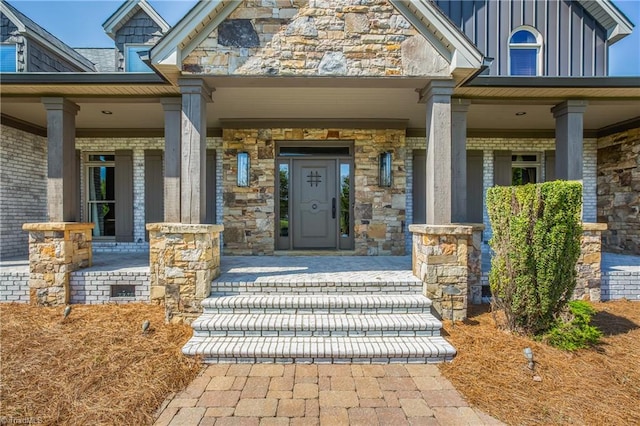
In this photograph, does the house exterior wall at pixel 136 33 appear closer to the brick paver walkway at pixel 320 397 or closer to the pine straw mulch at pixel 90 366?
the pine straw mulch at pixel 90 366

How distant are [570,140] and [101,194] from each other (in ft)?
28.0

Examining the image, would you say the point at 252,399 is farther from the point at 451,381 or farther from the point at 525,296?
the point at 525,296

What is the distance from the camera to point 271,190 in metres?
6.14

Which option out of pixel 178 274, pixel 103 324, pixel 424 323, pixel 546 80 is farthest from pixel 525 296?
pixel 103 324

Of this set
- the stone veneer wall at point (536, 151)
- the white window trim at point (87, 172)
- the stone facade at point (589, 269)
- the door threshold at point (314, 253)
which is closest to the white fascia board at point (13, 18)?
the white window trim at point (87, 172)

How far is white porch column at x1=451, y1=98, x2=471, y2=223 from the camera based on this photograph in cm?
449

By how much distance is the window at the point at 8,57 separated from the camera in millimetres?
5809

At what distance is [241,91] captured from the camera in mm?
4617

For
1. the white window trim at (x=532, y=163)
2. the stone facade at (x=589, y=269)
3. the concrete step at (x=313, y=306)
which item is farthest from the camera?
the white window trim at (x=532, y=163)

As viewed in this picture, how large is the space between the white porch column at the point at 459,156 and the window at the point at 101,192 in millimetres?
6645

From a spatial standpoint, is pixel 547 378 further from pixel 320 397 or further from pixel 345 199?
pixel 345 199

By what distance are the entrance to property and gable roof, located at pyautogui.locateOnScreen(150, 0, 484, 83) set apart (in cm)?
277

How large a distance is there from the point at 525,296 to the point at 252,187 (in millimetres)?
4598

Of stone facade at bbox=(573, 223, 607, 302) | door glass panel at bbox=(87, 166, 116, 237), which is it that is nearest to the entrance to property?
stone facade at bbox=(573, 223, 607, 302)
